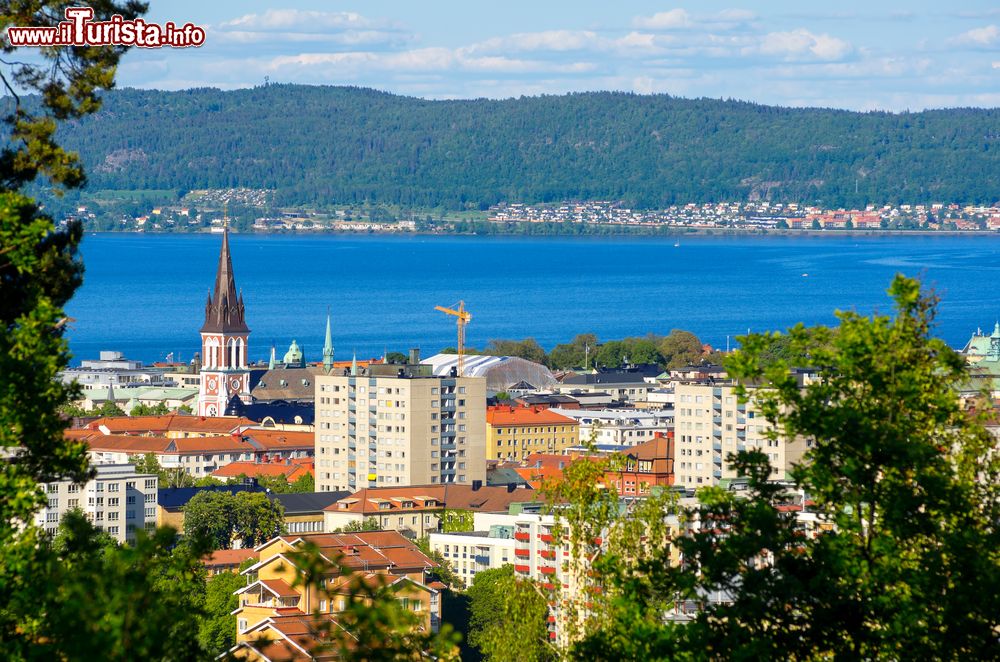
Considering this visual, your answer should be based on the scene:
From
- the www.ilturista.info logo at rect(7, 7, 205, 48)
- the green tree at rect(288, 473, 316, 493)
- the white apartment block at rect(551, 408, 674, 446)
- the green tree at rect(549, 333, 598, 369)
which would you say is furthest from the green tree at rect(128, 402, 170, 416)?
the www.ilturista.info logo at rect(7, 7, 205, 48)

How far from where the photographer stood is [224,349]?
251ft

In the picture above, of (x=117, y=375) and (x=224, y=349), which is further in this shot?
(x=117, y=375)

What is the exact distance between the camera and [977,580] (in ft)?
30.4

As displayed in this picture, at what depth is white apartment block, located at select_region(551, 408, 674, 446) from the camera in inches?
2483

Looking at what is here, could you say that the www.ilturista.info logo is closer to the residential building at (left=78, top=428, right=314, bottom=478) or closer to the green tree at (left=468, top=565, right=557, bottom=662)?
the green tree at (left=468, top=565, right=557, bottom=662)

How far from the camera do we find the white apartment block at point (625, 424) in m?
63.1

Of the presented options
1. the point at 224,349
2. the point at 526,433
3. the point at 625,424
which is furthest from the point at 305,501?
the point at 224,349

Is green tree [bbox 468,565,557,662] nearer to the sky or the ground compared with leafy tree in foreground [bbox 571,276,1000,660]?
nearer to the ground

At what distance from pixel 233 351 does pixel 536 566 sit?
41.9m

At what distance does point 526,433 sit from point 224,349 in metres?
15.6

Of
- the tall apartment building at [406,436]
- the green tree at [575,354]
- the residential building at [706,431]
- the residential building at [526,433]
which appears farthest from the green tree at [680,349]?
the residential building at [706,431]

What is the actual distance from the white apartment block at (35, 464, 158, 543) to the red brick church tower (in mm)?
28842

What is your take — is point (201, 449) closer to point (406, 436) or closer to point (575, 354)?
point (406, 436)

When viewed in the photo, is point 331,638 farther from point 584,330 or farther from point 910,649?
point 584,330
